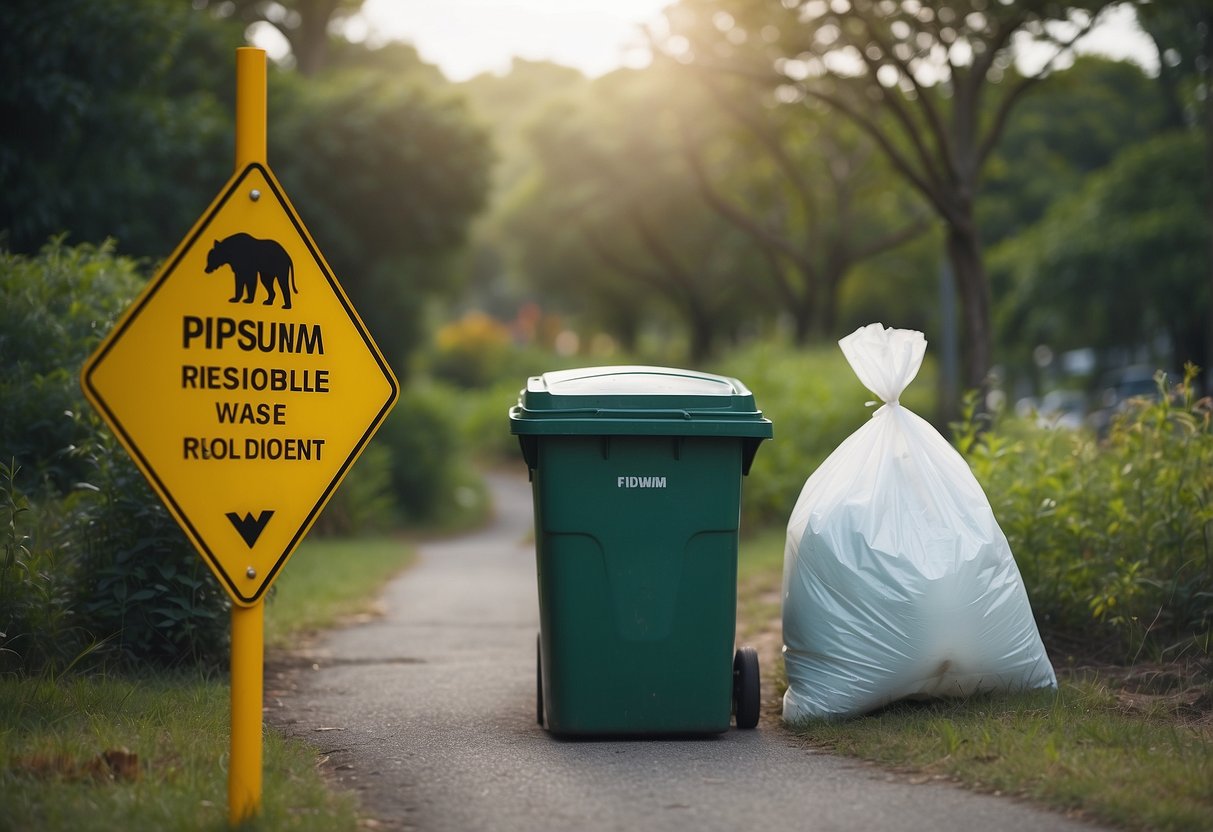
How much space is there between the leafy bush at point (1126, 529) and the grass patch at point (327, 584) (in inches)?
158

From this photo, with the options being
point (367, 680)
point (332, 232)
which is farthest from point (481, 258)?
point (367, 680)

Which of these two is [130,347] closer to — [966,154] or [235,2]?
[966,154]

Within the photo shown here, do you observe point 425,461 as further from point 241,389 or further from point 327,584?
point 241,389

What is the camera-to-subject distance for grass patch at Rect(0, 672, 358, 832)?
12.8 feet

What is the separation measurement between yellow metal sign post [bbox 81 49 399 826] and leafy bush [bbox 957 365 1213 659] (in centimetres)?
393

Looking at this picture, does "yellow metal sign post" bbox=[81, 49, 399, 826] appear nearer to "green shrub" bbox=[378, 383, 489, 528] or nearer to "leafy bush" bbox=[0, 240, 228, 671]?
"leafy bush" bbox=[0, 240, 228, 671]

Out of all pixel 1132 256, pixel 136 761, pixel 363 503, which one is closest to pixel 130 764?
pixel 136 761

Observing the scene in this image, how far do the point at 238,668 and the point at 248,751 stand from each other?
0.83ft

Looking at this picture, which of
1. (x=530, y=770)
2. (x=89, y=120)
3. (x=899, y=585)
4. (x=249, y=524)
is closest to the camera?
(x=249, y=524)

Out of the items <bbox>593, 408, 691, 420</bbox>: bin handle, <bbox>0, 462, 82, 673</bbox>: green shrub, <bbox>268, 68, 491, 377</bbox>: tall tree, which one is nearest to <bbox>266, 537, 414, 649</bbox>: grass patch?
<bbox>0, 462, 82, 673</bbox>: green shrub

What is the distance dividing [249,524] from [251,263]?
803 millimetres

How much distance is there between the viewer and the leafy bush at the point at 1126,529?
20.4ft

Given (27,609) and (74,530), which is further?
(74,530)

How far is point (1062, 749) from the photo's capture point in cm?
466
